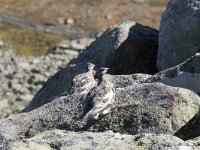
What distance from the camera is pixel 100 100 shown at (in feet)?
43.3

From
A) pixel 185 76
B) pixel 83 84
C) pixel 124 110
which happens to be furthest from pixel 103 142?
pixel 83 84

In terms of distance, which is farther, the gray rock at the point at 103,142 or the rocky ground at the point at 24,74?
the rocky ground at the point at 24,74

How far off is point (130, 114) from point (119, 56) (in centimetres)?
679

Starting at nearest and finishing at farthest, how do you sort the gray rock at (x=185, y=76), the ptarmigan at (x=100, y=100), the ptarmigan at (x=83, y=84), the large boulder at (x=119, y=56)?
the ptarmigan at (x=100, y=100), the gray rock at (x=185, y=76), the ptarmigan at (x=83, y=84), the large boulder at (x=119, y=56)

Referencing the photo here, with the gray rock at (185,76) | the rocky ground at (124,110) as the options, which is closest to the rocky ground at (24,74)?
the rocky ground at (124,110)

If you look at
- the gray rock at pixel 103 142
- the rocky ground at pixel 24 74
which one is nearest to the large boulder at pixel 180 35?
the gray rock at pixel 103 142

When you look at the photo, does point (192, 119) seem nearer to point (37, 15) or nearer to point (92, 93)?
point (92, 93)

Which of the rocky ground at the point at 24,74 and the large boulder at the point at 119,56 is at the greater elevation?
the large boulder at the point at 119,56

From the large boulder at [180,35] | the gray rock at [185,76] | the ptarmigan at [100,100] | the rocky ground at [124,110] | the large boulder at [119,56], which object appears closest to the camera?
the rocky ground at [124,110]

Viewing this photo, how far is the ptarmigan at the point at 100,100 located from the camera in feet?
42.7

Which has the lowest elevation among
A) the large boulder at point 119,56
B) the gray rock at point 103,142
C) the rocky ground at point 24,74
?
the rocky ground at point 24,74

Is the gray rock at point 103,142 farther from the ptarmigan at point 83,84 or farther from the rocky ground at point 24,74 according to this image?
the rocky ground at point 24,74

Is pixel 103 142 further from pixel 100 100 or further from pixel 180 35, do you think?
pixel 180 35

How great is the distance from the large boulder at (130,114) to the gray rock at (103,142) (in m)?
1.37
